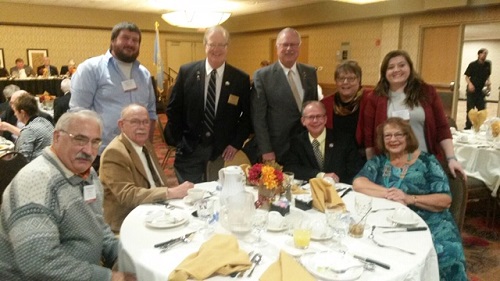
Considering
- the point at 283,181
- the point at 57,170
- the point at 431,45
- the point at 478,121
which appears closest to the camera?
the point at 57,170

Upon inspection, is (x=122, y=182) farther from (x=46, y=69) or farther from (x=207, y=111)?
(x=46, y=69)

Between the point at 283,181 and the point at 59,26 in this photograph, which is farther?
the point at 59,26

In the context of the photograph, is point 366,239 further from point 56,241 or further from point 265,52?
point 265,52

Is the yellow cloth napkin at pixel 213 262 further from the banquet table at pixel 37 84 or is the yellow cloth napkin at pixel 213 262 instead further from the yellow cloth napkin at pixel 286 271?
the banquet table at pixel 37 84

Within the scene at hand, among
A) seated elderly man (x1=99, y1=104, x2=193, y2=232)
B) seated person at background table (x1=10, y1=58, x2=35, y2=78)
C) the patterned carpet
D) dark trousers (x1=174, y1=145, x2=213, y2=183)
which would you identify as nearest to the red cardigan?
the patterned carpet

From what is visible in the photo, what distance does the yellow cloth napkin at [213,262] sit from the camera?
1308 millimetres

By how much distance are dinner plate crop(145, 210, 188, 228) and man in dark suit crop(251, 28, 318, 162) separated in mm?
1358

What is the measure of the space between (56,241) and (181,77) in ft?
6.36

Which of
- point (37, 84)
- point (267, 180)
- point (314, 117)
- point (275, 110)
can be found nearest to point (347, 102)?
point (314, 117)

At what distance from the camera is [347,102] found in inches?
118

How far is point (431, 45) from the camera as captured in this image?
8.34 meters

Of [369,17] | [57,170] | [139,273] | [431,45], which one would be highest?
[369,17]

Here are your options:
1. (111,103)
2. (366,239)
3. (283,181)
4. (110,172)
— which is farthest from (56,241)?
(111,103)

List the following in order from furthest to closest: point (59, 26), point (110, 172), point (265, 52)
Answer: point (265, 52), point (59, 26), point (110, 172)
